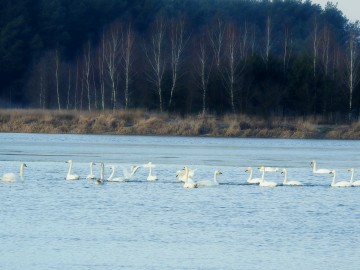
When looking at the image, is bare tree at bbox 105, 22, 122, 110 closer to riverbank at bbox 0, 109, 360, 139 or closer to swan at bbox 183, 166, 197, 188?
riverbank at bbox 0, 109, 360, 139

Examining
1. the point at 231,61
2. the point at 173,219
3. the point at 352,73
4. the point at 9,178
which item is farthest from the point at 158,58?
the point at 173,219

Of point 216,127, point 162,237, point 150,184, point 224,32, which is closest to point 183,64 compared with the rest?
point 224,32

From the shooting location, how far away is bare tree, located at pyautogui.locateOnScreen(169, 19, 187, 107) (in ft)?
179

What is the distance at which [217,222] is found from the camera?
18281 millimetres

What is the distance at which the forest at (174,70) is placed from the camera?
175 ft

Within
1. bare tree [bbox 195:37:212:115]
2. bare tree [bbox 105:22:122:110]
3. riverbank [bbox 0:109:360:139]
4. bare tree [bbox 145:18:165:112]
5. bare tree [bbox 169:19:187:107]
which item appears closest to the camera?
riverbank [bbox 0:109:360:139]

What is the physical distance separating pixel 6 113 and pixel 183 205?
29209 millimetres

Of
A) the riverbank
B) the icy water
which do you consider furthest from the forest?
the icy water

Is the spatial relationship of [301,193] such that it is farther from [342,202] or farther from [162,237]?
[162,237]

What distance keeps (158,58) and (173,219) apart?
1451 inches

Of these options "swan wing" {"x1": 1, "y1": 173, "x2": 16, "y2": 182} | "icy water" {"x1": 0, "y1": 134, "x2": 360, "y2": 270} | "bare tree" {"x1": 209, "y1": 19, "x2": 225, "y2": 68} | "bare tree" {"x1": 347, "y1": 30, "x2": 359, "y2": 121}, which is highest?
"bare tree" {"x1": 209, "y1": 19, "x2": 225, "y2": 68}

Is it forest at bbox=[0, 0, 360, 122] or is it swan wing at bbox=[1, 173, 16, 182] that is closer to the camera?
swan wing at bbox=[1, 173, 16, 182]

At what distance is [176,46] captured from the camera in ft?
185

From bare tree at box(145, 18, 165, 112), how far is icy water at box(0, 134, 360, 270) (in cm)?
2206
